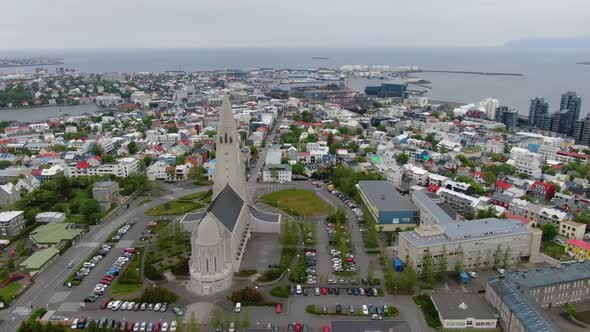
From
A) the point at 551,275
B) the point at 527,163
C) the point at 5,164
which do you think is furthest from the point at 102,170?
the point at 527,163

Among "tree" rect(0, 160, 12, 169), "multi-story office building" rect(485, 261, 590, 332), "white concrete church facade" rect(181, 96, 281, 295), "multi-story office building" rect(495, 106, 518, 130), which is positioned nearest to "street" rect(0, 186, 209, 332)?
"white concrete church facade" rect(181, 96, 281, 295)

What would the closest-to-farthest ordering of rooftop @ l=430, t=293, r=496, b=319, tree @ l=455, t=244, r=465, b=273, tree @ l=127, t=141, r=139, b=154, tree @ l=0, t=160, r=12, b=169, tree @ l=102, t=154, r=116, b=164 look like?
rooftop @ l=430, t=293, r=496, b=319 → tree @ l=455, t=244, r=465, b=273 → tree @ l=0, t=160, r=12, b=169 → tree @ l=102, t=154, r=116, b=164 → tree @ l=127, t=141, r=139, b=154

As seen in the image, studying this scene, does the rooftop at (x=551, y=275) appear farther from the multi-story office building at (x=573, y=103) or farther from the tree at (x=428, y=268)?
the multi-story office building at (x=573, y=103)

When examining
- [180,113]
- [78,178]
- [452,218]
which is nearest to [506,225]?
[452,218]

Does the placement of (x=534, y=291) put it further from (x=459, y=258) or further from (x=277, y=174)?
(x=277, y=174)

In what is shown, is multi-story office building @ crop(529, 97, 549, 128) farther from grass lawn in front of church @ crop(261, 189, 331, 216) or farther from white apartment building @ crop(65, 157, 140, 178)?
white apartment building @ crop(65, 157, 140, 178)
